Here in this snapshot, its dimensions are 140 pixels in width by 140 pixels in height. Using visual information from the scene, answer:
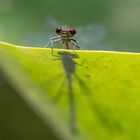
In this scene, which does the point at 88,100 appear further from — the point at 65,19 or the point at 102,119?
the point at 65,19

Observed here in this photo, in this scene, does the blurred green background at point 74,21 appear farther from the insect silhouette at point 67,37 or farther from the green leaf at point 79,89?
the green leaf at point 79,89

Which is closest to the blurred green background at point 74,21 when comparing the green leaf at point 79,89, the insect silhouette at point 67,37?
the insect silhouette at point 67,37

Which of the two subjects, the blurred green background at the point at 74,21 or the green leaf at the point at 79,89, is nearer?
the green leaf at the point at 79,89

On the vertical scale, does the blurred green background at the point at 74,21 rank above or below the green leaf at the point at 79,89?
above

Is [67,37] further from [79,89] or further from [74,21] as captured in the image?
[79,89]

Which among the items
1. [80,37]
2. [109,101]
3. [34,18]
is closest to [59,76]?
[109,101]

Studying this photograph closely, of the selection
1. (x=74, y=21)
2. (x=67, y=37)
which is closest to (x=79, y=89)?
(x=74, y=21)
